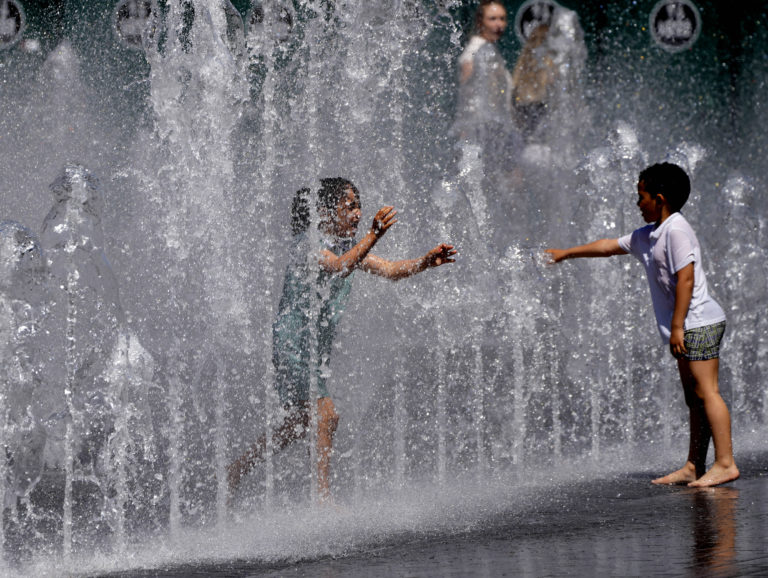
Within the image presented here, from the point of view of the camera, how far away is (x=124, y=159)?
37.2ft

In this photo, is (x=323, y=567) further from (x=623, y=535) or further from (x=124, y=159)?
(x=124, y=159)

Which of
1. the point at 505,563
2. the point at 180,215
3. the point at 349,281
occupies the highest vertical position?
the point at 180,215

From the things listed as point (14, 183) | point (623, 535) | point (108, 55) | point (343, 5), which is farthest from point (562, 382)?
point (108, 55)

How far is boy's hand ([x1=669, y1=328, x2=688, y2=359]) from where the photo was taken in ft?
15.0

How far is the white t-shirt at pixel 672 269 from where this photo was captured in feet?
15.0

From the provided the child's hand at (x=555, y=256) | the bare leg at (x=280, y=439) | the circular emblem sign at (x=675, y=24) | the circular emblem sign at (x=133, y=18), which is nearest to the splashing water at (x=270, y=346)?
the bare leg at (x=280, y=439)

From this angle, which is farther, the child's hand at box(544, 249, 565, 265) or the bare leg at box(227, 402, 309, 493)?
the child's hand at box(544, 249, 565, 265)

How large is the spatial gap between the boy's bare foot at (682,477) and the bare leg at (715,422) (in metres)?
0.06

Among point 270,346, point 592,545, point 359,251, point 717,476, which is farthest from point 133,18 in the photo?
point 592,545

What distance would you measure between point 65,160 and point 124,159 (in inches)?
19.9

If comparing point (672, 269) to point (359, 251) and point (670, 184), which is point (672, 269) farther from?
point (359, 251)

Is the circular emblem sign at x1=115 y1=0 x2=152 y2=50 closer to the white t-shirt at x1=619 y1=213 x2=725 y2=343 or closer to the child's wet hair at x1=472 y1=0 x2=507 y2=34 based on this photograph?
the child's wet hair at x1=472 y1=0 x2=507 y2=34

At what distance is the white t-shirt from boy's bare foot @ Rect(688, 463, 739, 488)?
1.58ft

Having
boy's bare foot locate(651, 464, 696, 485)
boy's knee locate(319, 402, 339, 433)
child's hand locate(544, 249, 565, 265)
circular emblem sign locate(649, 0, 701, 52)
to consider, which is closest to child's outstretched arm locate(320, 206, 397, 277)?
boy's knee locate(319, 402, 339, 433)
